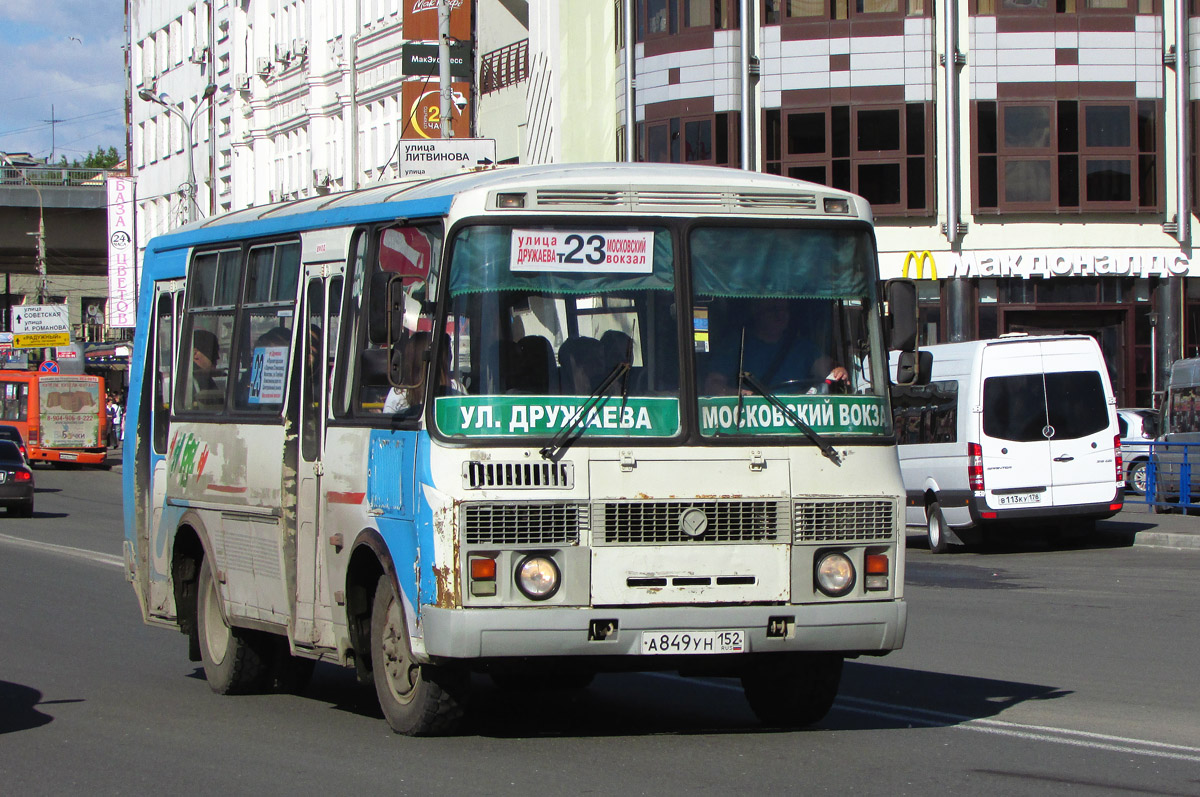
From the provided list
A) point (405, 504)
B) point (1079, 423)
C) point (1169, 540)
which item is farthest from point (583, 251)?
point (1169, 540)

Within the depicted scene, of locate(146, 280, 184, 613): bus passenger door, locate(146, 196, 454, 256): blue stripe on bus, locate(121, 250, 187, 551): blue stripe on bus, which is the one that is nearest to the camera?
locate(146, 196, 454, 256): blue stripe on bus

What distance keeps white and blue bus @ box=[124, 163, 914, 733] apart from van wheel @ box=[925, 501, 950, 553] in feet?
51.4

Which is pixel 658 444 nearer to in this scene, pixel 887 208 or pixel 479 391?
pixel 479 391

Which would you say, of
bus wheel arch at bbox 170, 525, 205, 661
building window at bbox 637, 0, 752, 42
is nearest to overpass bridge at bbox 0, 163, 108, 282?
building window at bbox 637, 0, 752, 42

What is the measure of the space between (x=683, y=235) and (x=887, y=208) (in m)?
32.6

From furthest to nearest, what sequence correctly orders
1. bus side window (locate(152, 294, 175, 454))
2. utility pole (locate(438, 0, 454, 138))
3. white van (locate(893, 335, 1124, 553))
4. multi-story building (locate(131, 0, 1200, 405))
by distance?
multi-story building (locate(131, 0, 1200, 405))
utility pole (locate(438, 0, 454, 138))
white van (locate(893, 335, 1124, 553))
bus side window (locate(152, 294, 175, 454))

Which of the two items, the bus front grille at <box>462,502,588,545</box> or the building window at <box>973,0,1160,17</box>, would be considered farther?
the building window at <box>973,0,1160,17</box>

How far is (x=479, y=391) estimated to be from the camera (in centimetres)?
847

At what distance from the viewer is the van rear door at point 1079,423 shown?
2370 cm

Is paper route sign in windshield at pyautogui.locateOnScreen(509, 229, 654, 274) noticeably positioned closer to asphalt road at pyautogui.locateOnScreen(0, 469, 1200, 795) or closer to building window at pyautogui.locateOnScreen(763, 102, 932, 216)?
asphalt road at pyautogui.locateOnScreen(0, 469, 1200, 795)

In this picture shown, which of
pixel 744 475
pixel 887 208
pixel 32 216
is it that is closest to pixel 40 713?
pixel 744 475

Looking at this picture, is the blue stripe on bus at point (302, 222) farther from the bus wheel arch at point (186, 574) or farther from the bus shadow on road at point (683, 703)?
the bus shadow on road at point (683, 703)

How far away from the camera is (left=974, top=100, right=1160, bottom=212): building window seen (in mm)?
40156

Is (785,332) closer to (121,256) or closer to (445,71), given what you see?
(445,71)
